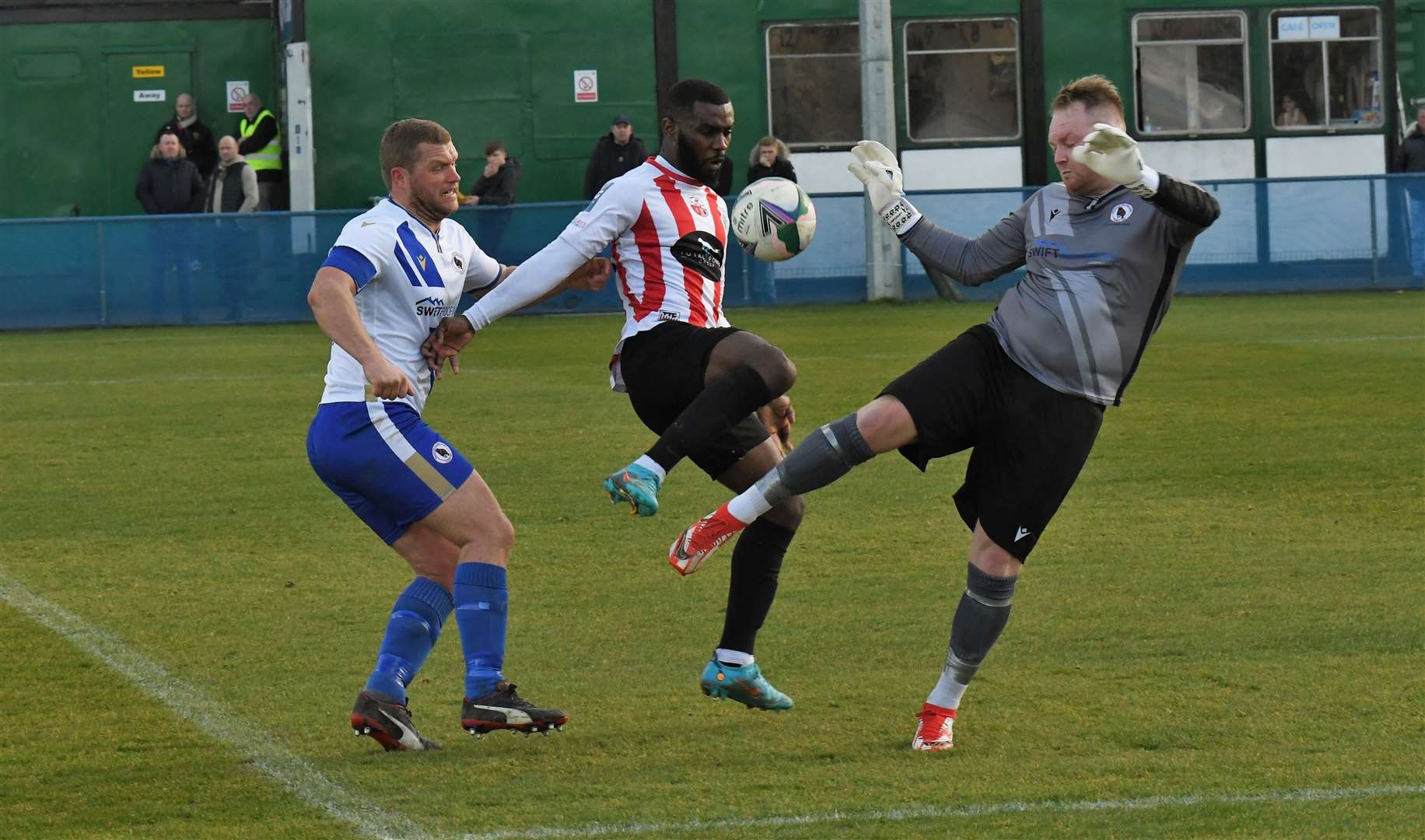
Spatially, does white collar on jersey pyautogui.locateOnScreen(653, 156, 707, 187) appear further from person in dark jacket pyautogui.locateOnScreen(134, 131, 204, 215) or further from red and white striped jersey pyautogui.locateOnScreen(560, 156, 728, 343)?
person in dark jacket pyautogui.locateOnScreen(134, 131, 204, 215)

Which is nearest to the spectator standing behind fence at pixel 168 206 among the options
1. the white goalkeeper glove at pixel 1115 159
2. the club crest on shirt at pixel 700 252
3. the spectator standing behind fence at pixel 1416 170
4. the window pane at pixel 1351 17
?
the window pane at pixel 1351 17

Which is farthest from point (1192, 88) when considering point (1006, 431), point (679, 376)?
point (1006, 431)

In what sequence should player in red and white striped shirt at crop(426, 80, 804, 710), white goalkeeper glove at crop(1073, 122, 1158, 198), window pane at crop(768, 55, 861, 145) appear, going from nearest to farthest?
white goalkeeper glove at crop(1073, 122, 1158, 198)
player in red and white striped shirt at crop(426, 80, 804, 710)
window pane at crop(768, 55, 861, 145)

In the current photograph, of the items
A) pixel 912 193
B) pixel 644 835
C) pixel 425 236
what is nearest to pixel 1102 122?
pixel 425 236

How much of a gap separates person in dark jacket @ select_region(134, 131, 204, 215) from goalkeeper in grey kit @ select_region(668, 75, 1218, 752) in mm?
17720

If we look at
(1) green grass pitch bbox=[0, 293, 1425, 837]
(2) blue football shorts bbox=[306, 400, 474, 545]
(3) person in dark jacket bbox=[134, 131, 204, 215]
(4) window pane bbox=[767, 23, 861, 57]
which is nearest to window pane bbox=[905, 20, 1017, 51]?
(4) window pane bbox=[767, 23, 861, 57]

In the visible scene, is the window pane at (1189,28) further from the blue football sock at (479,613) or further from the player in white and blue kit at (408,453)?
the blue football sock at (479,613)

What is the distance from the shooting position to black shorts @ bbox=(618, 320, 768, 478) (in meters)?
6.54

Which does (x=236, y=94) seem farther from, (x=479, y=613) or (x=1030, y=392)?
(x=1030, y=392)

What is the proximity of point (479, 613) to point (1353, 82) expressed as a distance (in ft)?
66.4

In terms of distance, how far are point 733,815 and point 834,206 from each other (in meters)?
18.2

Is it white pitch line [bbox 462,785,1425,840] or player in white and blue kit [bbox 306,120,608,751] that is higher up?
player in white and blue kit [bbox 306,120,608,751]

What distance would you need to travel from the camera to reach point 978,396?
580cm

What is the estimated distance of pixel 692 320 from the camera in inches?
263
